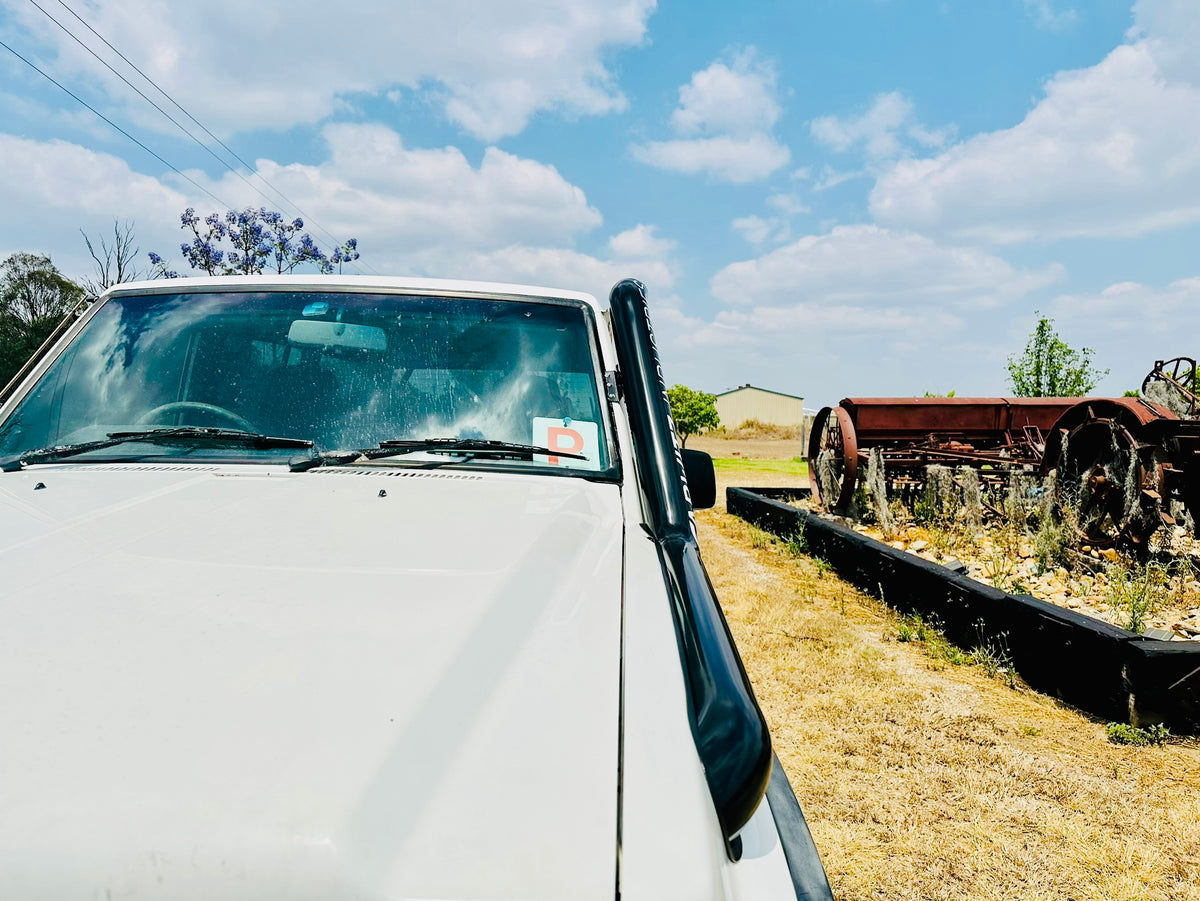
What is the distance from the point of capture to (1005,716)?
3727 millimetres

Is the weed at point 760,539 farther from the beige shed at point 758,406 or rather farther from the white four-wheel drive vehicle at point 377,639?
the beige shed at point 758,406

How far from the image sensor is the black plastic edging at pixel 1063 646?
11.1 feet

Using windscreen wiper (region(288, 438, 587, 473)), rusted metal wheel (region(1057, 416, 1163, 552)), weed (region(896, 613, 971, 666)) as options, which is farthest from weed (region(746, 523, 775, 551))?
windscreen wiper (region(288, 438, 587, 473))

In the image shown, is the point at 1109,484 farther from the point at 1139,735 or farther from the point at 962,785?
the point at 962,785

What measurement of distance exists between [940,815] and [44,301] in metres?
22.2

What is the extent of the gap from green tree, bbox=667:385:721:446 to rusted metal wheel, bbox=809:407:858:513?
24.9 metres

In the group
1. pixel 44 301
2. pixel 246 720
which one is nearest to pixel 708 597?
pixel 246 720

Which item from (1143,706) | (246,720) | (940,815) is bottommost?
(940,815)

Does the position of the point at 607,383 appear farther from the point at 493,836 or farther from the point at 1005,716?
the point at 1005,716

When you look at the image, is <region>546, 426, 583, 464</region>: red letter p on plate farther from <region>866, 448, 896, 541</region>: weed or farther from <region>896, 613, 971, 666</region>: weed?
<region>866, 448, 896, 541</region>: weed

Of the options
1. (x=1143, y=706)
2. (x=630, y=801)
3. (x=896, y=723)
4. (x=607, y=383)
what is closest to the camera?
(x=630, y=801)

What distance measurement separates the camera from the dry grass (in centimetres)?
253

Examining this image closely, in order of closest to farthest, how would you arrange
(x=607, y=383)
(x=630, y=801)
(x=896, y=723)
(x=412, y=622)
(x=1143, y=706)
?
1. (x=630, y=801)
2. (x=412, y=622)
3. (x=607, y=383)
4. (x=1143, y=706)
5. (x=896, y=723)

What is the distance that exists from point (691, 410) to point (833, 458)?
28.2 m
